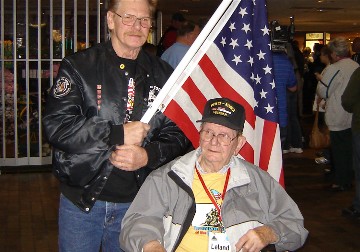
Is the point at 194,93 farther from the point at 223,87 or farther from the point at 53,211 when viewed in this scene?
the point at 53,211

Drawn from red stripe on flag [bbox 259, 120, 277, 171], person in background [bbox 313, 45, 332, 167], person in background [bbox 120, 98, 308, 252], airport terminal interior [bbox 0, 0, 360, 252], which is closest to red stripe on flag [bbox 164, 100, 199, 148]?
person in background [bbox 120, 98, 308, 252]

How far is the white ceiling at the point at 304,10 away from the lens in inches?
595

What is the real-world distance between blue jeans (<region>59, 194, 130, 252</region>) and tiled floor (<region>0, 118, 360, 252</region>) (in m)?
2.77

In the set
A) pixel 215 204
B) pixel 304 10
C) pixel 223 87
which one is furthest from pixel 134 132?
pixel 304 10

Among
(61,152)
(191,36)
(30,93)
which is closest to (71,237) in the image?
(61,152)

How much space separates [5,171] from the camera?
8742 millimetres

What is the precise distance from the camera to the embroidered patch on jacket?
2.60m

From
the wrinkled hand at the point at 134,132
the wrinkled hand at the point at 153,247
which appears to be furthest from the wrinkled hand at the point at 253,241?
the wrinkled hand at the point at 134,132

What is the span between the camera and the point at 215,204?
2.69 m

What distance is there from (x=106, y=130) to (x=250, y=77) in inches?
35.2

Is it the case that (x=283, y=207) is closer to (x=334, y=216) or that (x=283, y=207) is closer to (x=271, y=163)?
(x=271, y=163)

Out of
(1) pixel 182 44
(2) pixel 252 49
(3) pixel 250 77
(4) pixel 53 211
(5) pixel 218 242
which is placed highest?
(1) pixel 182 44

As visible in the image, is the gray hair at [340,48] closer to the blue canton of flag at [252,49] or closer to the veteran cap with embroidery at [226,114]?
the blue canton of flag at [252,49]

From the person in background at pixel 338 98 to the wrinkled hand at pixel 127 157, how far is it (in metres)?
4.82
